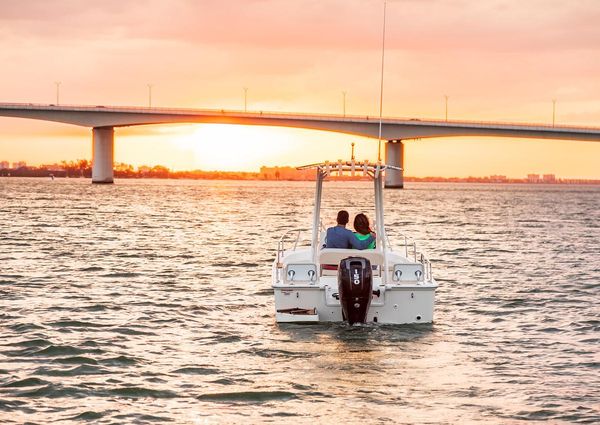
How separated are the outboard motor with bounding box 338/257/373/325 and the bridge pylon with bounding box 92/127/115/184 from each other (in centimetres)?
10428

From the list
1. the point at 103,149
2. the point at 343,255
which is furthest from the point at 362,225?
the point at 103,149

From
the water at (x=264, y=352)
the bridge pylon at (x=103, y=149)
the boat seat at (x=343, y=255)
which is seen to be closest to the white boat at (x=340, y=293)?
the boat seat at (x=343, y=255)

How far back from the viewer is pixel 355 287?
13.6m

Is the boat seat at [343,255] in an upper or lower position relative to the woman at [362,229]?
lower

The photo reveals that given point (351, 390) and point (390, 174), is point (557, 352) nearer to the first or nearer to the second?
point (351, 390)

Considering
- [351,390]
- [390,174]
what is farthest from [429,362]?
[390,174]

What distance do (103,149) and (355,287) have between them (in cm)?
10692

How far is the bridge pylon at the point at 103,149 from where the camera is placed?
379 ft

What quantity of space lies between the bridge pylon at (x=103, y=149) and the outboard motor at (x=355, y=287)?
4106 inches

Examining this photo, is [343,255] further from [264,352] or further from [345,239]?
[264,352]

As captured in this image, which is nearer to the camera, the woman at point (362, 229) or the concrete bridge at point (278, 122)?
the woman at point (362, 229)

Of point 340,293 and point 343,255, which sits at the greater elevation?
point 343,255

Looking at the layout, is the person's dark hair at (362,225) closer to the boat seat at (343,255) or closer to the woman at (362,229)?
the woman at (362,229)

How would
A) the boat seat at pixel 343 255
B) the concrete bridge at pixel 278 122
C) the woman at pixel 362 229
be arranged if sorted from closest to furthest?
the boat seat at pixel 343 255, the woman at pixel 362 229, the concrete bridge at pixel 278 122
